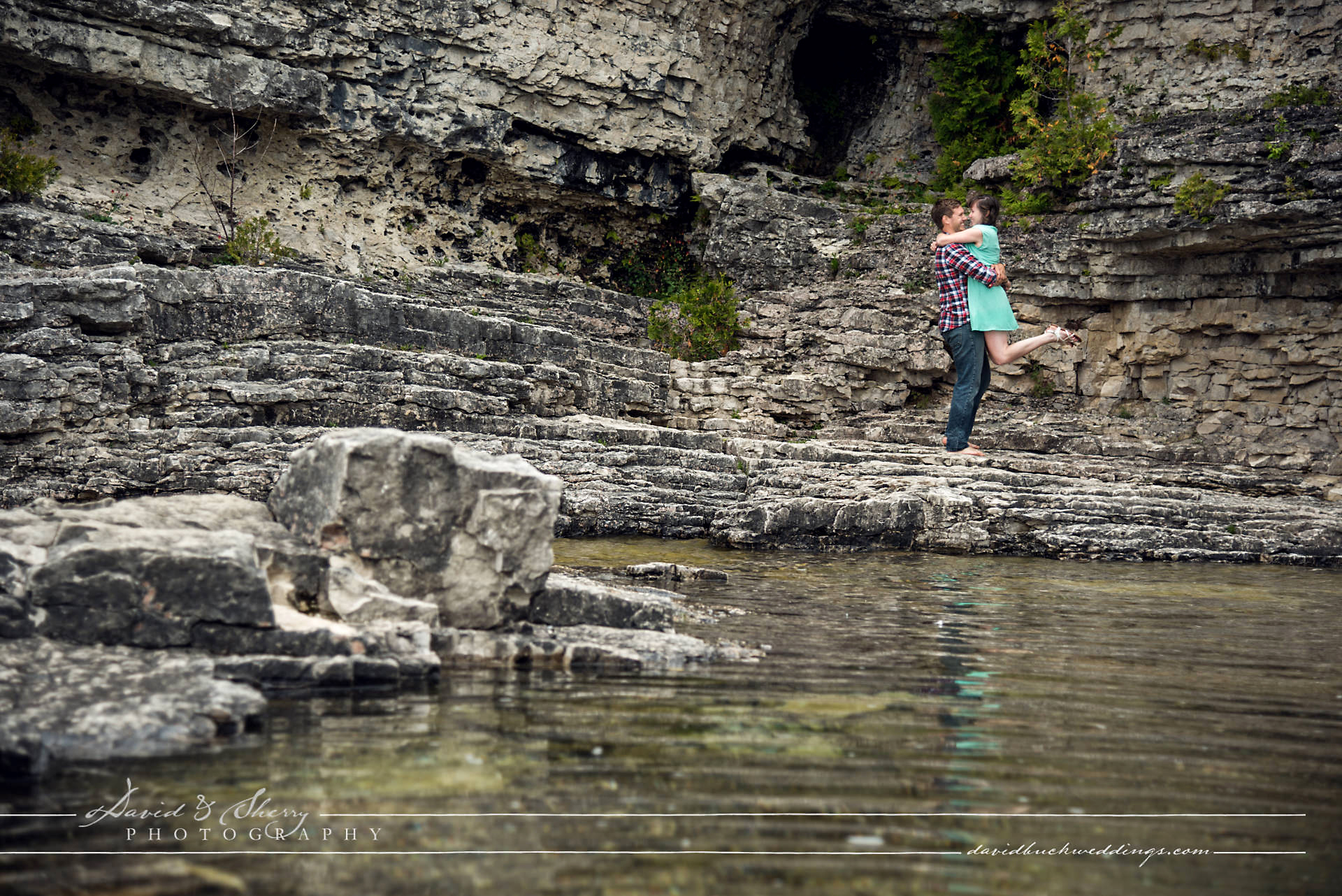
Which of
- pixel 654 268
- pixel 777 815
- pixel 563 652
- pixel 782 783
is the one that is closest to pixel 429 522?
pixel 563 652

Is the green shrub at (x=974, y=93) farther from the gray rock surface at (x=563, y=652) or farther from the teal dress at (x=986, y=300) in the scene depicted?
the gray rock surface at (x=563, y=652)

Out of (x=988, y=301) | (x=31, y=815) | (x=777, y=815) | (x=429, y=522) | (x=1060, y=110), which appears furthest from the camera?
(x=1060, y=110)

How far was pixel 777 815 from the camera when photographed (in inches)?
113

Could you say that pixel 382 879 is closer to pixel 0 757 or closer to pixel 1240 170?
pixel 0 757

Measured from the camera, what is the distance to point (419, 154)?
16938mm

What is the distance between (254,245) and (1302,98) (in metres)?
14.3

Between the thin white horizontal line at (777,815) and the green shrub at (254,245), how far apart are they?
41.3 ft

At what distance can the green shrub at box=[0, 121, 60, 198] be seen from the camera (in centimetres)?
1239

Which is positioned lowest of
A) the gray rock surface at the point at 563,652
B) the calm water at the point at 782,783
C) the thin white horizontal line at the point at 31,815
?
the gray rock surface at the point at 563,652

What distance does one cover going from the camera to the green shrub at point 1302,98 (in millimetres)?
13078

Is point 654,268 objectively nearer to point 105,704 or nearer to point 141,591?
point 141,591

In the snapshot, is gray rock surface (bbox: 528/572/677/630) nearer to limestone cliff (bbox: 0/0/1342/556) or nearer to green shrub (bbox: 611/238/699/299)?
limestone cliff (bbox: 0/0/1342/556)

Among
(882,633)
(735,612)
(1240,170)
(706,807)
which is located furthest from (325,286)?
(1240,170)

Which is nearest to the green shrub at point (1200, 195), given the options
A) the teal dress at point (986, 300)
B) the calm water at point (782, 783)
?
the teal dress at point (986, 300)
